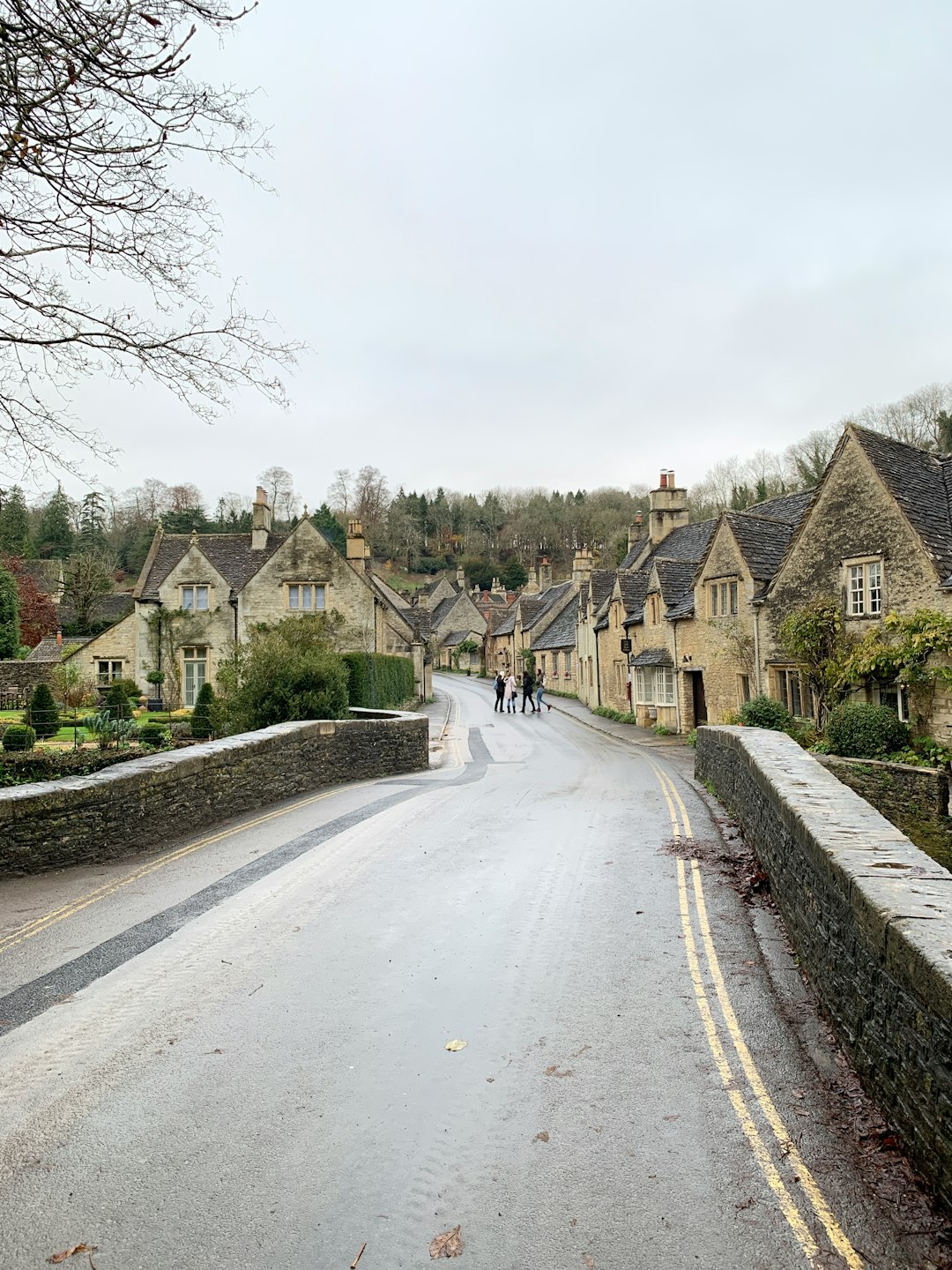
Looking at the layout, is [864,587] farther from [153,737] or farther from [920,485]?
[153,737]

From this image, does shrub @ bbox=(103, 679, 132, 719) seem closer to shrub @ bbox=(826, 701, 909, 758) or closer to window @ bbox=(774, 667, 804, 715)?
window @ bbox=(774, 667, 804, 715)

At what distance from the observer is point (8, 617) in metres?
51.5

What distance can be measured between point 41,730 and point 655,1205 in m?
29.9

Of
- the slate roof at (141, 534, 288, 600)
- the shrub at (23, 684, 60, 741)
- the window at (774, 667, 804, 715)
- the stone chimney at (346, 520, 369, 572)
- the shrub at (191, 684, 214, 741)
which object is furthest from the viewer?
the stone chimney at (346, 520, 369, 572)

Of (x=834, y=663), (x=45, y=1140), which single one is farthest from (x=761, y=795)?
(x=834, y=663)

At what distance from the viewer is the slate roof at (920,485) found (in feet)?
68.1

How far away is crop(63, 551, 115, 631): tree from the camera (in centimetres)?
6353

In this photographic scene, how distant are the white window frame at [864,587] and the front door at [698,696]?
30.6ft

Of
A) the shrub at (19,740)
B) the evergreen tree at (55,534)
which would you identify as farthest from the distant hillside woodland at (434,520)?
the shrub at (19,740)

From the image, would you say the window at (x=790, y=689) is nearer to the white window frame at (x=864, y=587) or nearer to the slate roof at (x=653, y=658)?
the white window frame at (x=864, y=587)

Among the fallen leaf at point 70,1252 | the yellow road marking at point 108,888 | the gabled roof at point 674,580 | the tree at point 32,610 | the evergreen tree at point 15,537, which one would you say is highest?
the evergreen tree at point 15,537

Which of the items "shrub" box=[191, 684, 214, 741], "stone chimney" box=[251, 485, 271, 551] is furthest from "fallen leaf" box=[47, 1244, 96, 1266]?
"stone chimney" box=[251, 485, 271, 551]

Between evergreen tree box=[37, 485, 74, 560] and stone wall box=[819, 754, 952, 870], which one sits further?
evergreen tree box=[37, 485, 74, 560]

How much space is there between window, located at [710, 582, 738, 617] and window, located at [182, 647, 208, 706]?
75.1 ft
